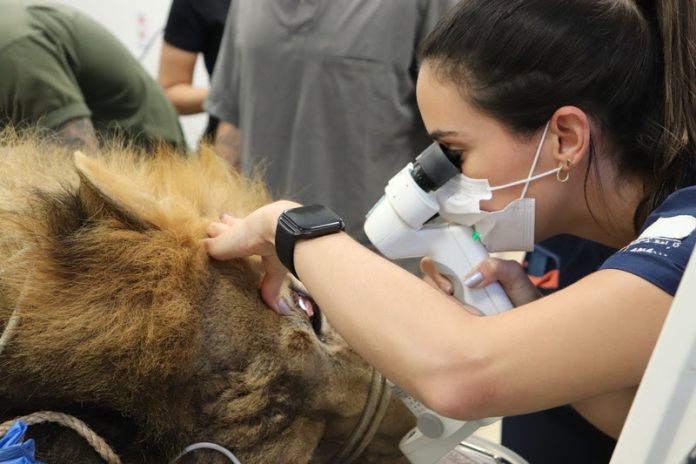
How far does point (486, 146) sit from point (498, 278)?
0.21 metres

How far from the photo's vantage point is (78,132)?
156 centimetres

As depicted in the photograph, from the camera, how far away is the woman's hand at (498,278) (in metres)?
1.08

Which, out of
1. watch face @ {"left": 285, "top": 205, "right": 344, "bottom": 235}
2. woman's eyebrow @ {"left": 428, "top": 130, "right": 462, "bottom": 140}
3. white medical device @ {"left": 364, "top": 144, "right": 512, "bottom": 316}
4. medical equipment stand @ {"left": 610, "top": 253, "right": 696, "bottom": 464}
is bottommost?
white medical device @ {"left": 364, "top": 144, "right": 512, "bottom": 316}

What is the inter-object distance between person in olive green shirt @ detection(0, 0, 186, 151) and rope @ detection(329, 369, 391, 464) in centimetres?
63

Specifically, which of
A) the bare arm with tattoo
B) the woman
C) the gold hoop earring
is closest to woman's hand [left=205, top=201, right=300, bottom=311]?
the woman

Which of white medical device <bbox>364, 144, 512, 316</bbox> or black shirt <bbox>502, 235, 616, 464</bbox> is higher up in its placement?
white medical device <bbox>364, 144, 512, 316</bbox>

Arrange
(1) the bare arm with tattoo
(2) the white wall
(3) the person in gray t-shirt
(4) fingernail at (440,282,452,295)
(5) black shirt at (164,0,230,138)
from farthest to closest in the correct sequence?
(2) the white wall, (5) black shirt at (164,0,230,138), (1) the bare arm with tattoo, (3) the person in gray t-shirt, (4) fingernail at (440,282,452,295)

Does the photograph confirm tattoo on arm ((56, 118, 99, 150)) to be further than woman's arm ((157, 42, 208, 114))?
No

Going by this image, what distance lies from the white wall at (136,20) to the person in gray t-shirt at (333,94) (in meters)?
2.10

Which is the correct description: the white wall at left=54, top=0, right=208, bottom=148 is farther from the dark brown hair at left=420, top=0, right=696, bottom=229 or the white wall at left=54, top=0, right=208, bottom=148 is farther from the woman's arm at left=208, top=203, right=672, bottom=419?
the woman's arm at left=208, top=203, right=672, bottom=419

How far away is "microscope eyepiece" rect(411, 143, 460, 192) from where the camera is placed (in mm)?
1053

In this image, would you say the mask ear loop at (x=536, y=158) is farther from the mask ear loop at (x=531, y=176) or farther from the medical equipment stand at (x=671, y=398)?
the medical equipment stand at (x=671, y=398)

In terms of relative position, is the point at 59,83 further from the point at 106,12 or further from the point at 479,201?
the point at 106,12

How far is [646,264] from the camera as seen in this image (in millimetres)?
778
